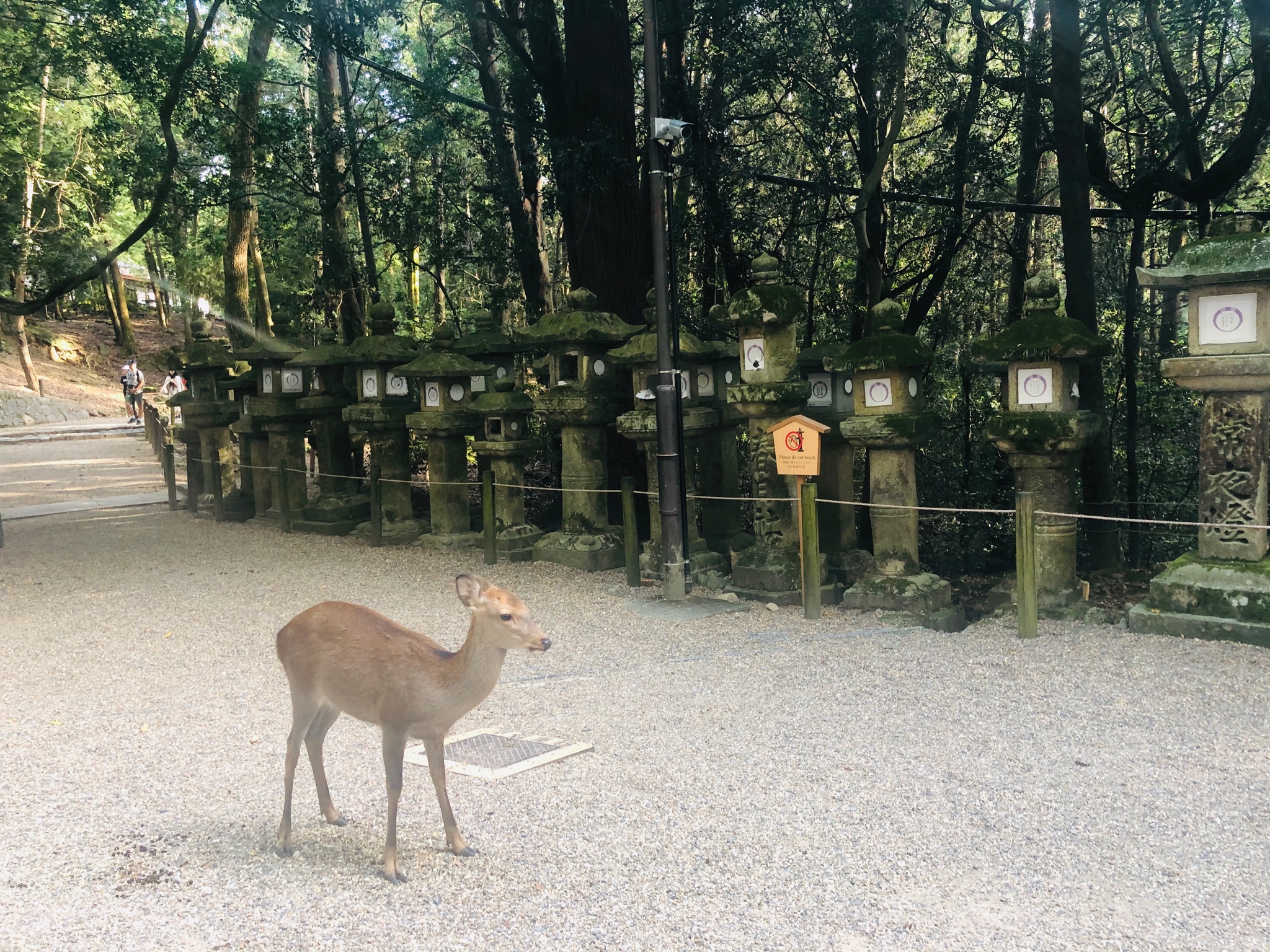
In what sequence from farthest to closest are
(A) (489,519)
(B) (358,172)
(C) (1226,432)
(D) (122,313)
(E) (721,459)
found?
(D) (122,313)
(B) (358,172)
(A) (489,519)
(E) (721,459)
(C) (1226,432)

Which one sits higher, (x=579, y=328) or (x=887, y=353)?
(x=579, y=328)

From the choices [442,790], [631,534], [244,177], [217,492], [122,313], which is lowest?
[442,790]

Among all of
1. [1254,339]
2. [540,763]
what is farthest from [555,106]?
[540,763]

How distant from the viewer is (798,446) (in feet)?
25.2

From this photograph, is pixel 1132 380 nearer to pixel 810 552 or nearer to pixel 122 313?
pixel 810 552

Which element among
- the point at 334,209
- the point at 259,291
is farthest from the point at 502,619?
the point at 259,291

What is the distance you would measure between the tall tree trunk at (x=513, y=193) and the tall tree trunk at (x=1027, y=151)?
18.9 feet

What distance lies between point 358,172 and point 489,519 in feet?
22.9

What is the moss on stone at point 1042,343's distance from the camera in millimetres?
6961

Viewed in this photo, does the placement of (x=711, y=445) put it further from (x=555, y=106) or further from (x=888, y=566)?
(x=555, y=106)

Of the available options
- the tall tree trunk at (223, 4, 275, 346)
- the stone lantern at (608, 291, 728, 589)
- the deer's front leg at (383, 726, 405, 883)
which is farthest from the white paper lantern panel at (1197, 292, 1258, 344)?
the tall tree trunk at (223, 4, 275, 346)

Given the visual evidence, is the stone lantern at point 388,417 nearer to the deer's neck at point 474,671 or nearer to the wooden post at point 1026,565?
the wooden post at point 1026,565

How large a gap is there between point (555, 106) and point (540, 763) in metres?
8.74

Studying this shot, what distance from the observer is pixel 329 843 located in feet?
13.1
